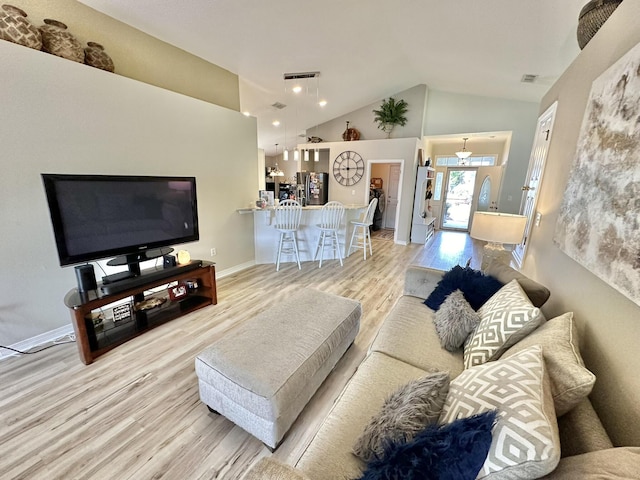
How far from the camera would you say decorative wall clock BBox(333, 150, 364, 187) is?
251 inches

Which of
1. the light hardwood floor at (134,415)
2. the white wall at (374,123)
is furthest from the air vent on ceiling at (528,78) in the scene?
the light hardwood floor at (134,415)

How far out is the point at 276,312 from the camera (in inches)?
77.2

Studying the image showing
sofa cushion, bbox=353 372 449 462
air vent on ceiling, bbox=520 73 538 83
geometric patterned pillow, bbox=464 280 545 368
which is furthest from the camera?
air vent on ceiling, bbox=520 73 538 83

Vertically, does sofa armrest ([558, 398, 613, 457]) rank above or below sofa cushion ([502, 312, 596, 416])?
below

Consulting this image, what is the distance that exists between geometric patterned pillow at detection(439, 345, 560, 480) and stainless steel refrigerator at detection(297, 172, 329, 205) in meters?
6.23

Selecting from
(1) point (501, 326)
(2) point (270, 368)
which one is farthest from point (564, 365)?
(2) point (270, 368)

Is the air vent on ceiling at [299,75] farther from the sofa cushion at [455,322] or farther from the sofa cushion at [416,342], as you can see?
the sofa cushion at [455,322]

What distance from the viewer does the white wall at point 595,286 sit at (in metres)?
0.93

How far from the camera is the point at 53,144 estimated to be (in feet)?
7.19

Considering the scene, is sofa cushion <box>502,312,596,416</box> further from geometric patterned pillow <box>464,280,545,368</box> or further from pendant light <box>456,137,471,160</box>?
pendant light <box>456,137,471,160</box>

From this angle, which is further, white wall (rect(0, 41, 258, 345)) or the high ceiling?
the high ceiling

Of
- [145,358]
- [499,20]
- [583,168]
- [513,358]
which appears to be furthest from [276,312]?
[499,20]

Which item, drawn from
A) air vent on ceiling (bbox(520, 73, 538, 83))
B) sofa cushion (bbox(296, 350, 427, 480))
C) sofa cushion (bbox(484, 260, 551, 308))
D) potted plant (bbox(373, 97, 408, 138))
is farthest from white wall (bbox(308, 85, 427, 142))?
sofa cushion (bbox(296, 350, 427, 480))

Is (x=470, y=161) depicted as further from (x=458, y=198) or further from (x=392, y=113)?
(x=392, y=113)
